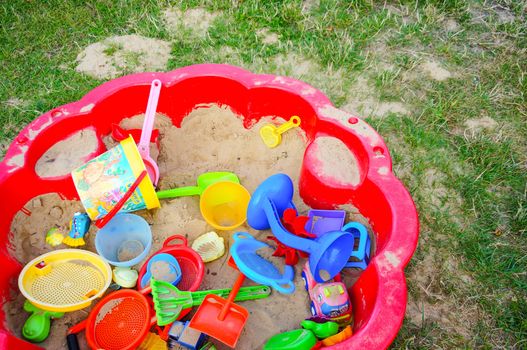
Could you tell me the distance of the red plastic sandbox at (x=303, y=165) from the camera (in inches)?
47.9

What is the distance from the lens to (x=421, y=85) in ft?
6.27

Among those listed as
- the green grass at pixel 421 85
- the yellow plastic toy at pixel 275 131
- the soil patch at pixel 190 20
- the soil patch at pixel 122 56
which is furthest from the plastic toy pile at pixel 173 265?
the soil patch at pixel 190 20

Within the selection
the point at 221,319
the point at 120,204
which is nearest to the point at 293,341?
the point at 221,319

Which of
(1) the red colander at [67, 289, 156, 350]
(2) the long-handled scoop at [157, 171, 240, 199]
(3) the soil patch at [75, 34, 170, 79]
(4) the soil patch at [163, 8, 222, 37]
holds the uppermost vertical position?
(4) the soil patch at [163, 8, 222, 37]

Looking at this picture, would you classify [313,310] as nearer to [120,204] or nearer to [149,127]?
[120,204]

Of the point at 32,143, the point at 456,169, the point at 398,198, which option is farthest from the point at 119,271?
the point at 456,169

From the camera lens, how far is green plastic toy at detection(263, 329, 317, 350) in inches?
45.7

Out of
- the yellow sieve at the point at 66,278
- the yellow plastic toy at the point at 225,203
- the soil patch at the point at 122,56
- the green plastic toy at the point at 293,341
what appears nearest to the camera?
the green plastic toy at the point at 293,341

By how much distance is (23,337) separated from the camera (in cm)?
127

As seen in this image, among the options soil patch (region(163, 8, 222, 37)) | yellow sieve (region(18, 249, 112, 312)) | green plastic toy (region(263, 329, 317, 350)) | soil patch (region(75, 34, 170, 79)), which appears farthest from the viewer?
soil patch (region(163, 8, 222, 37))

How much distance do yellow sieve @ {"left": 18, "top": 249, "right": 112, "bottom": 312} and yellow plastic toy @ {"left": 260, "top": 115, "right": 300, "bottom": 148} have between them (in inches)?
25.9

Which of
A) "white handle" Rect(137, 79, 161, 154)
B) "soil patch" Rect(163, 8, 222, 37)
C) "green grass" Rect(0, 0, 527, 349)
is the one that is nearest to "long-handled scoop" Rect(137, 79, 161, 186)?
"white handle" Rect(137, 79, 161, 154)

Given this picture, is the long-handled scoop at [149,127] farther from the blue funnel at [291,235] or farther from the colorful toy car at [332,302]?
the colorful toy car at [332,302]

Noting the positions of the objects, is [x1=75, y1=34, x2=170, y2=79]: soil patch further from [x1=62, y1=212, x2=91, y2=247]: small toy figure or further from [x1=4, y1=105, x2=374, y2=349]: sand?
[x1=62, y1=212, x2=91, y2=247]: small toy figure
